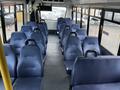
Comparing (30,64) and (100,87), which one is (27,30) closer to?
(30,64)

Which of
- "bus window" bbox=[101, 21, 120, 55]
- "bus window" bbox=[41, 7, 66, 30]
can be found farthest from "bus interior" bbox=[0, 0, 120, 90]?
"bus window" bbox=[41, 7, 66, 30]

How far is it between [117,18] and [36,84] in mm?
2159

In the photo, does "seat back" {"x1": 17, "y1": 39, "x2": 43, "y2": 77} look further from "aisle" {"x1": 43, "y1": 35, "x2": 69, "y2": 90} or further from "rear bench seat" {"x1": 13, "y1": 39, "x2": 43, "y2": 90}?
"aisle" {"x1": 43, "y1": 35, "x2": 69, "y2": 90}

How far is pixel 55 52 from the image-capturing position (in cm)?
639

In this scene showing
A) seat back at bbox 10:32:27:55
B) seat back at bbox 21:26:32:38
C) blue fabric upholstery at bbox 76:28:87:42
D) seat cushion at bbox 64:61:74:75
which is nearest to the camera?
seat cushion at bbox 64:61:74:75

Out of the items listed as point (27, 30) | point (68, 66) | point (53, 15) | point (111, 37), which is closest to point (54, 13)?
point (53, 15)

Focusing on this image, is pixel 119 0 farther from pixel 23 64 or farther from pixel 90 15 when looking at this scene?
pixel 90 15

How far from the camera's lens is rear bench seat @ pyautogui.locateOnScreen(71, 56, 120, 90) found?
242cm

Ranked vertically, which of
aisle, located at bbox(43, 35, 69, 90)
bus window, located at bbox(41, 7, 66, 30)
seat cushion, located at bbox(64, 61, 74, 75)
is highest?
bus window, located at bbox(41, 7, 66, 30)

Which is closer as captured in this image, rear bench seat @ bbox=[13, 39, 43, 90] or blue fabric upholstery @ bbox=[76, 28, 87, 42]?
rear bench seat @ bbox=[13, 39, 43, 90]

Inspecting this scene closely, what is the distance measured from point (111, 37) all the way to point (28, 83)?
230 centimetres

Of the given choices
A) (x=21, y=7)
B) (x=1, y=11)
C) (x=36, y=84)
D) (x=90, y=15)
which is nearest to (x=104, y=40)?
Answer: (x=90, y=15)

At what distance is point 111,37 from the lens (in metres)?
3.99

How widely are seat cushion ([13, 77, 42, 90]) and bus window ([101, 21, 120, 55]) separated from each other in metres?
1.84
